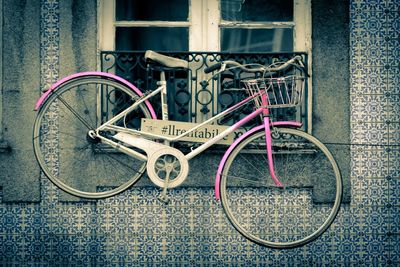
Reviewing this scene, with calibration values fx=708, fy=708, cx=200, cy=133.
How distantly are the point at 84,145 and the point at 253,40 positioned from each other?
6.04 ft

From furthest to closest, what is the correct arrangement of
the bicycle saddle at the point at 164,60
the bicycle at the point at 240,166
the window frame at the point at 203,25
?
the window frame at the point at 203,25
the bicycle at the point at 240,166
the bicycle saddle at the point at 164,60

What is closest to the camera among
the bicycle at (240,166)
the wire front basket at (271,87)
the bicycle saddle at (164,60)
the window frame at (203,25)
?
the wire front basket at (271,87)

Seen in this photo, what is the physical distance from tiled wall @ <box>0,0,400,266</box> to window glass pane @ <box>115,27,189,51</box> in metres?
0.63

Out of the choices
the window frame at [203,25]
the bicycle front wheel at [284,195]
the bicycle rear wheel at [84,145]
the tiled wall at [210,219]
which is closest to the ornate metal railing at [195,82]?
the window frame at [203,25]

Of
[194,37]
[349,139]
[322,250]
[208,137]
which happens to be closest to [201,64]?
[194,37]

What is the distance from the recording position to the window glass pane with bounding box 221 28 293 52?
6.60 meters

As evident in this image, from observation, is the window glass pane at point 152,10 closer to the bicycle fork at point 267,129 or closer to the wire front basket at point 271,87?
the wire front basket at point 271,87

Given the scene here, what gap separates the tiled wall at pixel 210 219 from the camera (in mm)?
6395

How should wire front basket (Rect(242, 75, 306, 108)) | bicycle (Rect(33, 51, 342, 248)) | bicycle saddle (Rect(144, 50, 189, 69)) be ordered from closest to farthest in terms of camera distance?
wire front basket (Rect(242, 75, 306, 108)) → bicycle saddle (Rect(144, 50, 189, 69)) → bicycle (Rect(33, 51, 342, 248))

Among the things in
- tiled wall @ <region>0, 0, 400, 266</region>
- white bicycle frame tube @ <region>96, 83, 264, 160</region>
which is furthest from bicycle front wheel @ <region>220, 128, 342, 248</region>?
white bicycle frame tube @ <region>96, 83, 264, 160</region>

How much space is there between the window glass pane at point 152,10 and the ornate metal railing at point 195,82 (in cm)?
41

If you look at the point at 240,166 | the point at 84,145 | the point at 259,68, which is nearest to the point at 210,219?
the point at 240,166

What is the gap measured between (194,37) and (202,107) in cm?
66

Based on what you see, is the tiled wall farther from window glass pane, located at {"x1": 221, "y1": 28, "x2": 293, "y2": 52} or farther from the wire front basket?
the wire front basket
